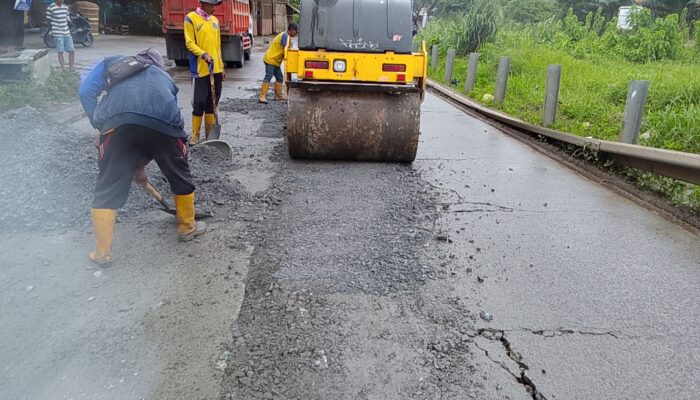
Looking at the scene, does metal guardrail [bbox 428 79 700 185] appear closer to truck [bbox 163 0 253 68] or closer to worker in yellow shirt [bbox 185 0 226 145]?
worker in yellow shirt [bbox 185 0 226 145]

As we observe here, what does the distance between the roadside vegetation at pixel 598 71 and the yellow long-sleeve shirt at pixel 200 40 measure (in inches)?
203

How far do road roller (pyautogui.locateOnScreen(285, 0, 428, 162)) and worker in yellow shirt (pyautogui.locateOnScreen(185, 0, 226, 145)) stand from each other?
3.72 ft

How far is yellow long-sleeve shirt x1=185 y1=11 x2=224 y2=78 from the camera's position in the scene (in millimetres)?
6625

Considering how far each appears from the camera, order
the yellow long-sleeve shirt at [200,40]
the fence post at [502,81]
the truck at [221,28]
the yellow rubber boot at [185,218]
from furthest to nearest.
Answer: the truck at [221,28] < the fence post at [502,81] < the yellow long-sleeve shirt at [200,40] < the yellow rubber boot at [185,218]

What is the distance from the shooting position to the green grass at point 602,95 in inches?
267

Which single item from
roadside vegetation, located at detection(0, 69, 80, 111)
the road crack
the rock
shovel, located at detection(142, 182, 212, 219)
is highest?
roadside vegetation, located at detection(0, 69, 80, 111)

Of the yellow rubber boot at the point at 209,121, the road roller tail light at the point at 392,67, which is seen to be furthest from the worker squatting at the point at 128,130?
the yellow rubber boot at the point at 209,121

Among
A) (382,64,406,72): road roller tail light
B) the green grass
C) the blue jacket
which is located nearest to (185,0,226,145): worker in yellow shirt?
(382,64,406,72): road roller tail light

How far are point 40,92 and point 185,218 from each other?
6.38 metres

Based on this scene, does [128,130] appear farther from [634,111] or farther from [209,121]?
A: [634,111]

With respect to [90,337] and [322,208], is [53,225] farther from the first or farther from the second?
[322,208]

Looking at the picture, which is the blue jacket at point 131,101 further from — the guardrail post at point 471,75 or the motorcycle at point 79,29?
the motorcycle at point 79,29

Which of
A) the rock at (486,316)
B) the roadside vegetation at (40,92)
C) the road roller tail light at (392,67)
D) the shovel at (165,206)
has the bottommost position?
the rock at (486,316)

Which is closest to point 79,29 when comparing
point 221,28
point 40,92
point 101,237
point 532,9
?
point 221,28
